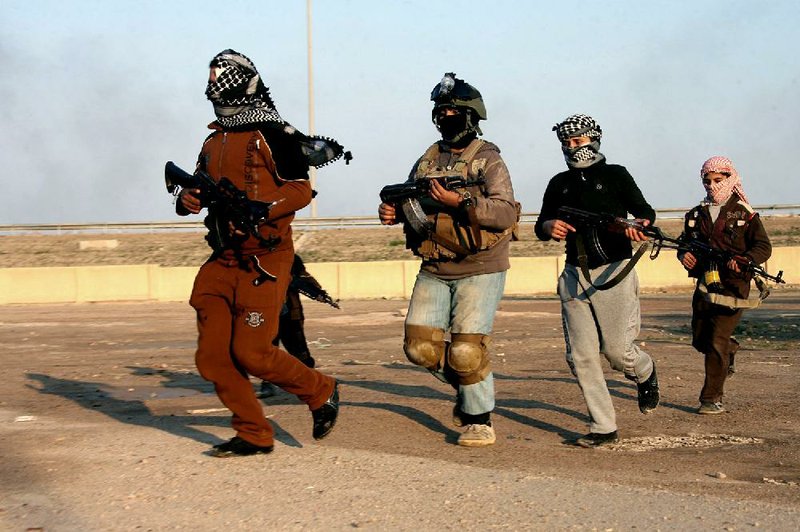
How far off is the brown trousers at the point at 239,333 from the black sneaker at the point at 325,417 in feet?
1.41

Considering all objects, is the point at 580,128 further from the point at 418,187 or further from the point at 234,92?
the point at 234,92

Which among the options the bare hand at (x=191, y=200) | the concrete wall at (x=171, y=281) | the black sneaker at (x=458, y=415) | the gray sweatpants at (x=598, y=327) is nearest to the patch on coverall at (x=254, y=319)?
the bare hand at (x=191, y=200)

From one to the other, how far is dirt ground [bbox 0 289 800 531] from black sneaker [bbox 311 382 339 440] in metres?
0.15

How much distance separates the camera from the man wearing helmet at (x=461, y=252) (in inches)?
280

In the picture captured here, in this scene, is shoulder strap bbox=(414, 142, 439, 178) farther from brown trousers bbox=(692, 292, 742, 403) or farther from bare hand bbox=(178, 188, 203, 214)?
brown trousers bbox=(692, 292, 742, 403)

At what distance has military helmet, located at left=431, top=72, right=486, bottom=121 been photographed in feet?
23.5

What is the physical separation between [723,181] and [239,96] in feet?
13.5

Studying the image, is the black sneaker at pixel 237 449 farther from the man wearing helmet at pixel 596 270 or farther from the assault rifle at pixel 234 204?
the man wearing helmet at pixel 596 270

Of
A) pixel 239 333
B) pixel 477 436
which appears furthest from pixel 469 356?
pixel 239 333

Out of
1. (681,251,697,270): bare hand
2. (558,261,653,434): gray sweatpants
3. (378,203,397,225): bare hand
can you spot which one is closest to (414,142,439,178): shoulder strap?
(378,203,397,225): bare hand

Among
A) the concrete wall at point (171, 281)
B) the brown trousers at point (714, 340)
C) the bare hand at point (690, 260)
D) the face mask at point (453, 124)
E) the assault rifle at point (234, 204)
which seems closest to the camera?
the assault rifle at point (234, 204)

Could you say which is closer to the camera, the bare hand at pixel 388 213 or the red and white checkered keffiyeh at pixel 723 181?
the bare hand at pixel 388 213

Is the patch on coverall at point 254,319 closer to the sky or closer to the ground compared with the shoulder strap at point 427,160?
closer to the ground

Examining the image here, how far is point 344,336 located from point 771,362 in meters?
6.57
